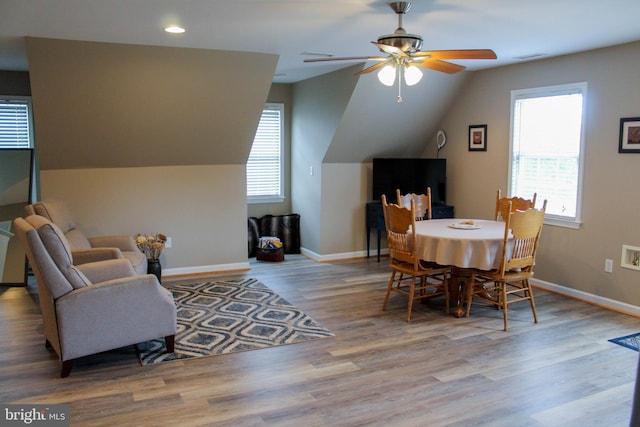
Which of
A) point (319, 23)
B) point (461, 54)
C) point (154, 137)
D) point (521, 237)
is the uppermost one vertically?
point (319, 23)

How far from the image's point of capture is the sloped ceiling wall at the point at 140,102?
4621 mm

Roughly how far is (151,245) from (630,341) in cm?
434

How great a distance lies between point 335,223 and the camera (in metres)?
6.91

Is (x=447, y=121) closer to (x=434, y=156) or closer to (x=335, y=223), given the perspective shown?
(x=434, y=156)

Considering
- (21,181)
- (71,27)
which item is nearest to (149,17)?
(71,27)

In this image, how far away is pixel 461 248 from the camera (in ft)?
14.1

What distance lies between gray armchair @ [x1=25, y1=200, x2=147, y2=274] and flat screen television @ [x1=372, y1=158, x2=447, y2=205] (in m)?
3.16

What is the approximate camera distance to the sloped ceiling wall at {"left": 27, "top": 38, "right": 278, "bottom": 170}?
4.62 m

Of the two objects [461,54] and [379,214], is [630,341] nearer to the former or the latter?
[461,54]

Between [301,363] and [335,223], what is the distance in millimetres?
3425

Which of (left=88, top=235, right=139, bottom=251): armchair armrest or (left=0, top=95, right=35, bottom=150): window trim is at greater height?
(left=0, top=95, right=35, bottom=150): window trim

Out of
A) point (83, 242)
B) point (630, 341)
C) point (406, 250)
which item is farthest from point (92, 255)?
point (630, 341)

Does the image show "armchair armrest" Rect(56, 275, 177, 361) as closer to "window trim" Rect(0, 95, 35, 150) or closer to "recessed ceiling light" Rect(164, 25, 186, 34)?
"recessed ceiling light" Rect(164, 25, 186, 34)

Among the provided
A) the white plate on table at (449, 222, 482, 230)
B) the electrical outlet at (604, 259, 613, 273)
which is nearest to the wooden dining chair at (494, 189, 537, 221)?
the white plate on table at (449, 222, 482, 230)
